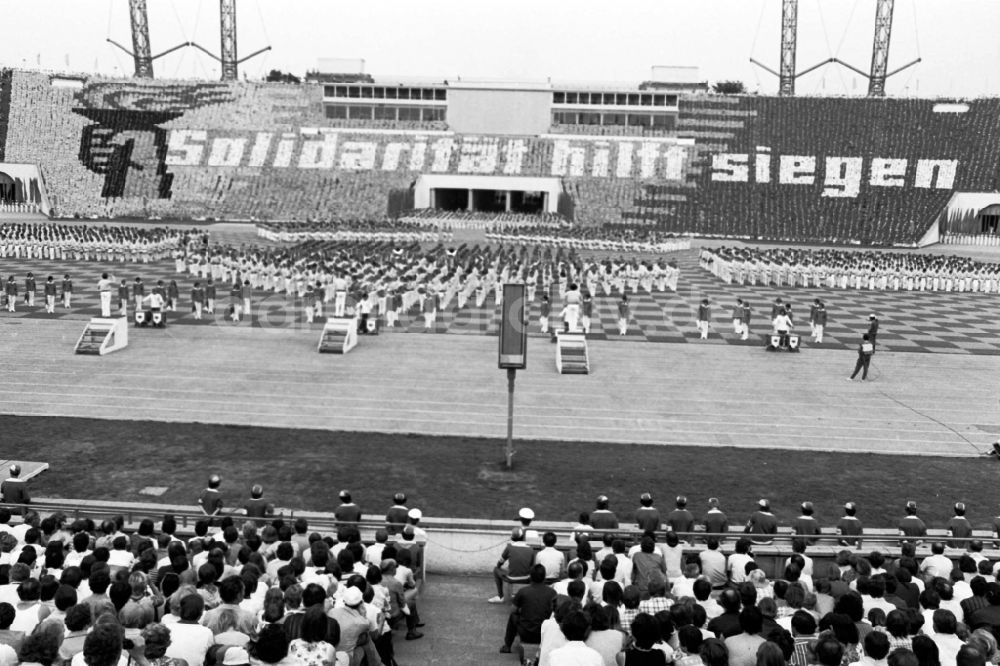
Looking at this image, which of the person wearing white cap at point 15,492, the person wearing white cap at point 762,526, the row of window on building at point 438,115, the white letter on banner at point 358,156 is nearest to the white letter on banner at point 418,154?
the white letter on banner at point 358,156

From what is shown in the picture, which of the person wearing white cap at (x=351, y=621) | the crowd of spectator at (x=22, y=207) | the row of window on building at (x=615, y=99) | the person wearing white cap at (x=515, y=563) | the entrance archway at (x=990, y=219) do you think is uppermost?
A: the row of window on building at (x=615, y=99)

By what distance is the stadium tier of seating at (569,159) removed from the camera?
206ft

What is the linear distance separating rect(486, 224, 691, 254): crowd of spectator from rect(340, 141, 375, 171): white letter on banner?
18.0m

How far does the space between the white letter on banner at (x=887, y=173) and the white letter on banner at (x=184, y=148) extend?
53355mm

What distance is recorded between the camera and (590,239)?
50281 millimetres

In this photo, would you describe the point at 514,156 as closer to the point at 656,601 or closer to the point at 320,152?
the point at 320,152

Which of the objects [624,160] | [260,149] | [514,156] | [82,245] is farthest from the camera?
[260,149]

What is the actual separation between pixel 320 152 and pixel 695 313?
4821cm

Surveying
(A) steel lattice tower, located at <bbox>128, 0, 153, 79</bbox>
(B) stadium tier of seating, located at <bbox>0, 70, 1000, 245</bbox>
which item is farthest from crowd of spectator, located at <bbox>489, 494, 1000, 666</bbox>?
(A) steel lattice tower, located at <bbox>128, 0, 153, 79</bbox>

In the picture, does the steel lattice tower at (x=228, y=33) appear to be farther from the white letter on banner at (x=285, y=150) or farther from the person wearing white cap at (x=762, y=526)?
the person wearing white cap at (x=762, y=526)

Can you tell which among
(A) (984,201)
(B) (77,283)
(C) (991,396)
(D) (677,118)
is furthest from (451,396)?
(D) (677,118)

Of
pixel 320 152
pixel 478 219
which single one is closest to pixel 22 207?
pixel 320 152

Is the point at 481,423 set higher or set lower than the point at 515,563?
lower

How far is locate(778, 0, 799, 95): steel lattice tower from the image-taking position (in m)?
88.6
